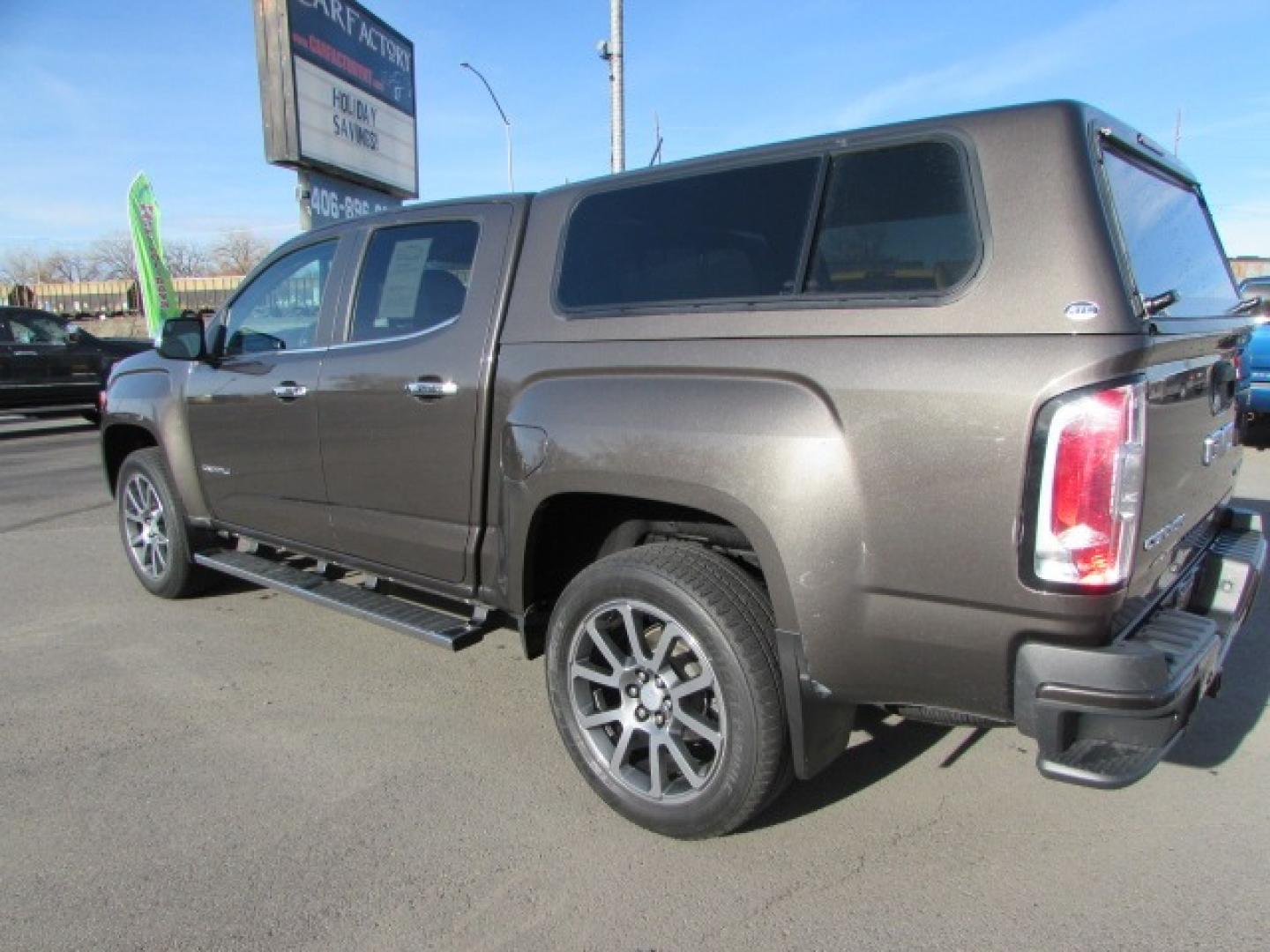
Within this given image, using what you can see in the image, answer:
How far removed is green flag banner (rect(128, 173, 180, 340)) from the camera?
53.8ft

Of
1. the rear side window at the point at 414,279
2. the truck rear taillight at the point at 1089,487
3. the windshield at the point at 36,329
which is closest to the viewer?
the truck rear taillight at the point at 1089,487

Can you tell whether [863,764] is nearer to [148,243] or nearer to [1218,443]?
[1218,443]

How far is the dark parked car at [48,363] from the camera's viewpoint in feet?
43.2

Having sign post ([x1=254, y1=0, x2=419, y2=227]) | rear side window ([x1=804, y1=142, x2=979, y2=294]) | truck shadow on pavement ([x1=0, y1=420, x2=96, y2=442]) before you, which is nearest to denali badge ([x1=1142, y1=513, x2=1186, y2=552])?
rear side window ([x1=804, y1=142, x2=979, y2=294])

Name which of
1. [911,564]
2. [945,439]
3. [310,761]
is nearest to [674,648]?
[911,564]

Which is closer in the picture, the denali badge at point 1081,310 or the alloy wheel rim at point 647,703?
the denali badge at point 1081,310

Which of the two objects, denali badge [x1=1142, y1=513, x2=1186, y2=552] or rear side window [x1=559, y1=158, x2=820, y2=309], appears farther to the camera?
rear side window [x1=559, y1=158, x2=820, y2=309]

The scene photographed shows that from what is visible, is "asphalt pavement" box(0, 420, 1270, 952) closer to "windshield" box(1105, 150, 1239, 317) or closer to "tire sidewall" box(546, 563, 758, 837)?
"tire sidewall" box(546, 563, 758, 837)

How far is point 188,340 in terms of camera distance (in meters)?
4.55

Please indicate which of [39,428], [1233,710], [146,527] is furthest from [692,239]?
[39,428]

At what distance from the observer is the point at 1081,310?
6.50 ft

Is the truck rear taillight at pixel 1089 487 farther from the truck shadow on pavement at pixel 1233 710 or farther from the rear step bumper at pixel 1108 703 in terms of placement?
the truck shadow on pavement at pixel 1233 710

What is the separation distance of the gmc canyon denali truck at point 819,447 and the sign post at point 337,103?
9.39 m

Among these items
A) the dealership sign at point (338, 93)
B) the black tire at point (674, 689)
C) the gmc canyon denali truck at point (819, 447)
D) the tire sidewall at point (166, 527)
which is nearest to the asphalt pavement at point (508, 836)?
the black tire at point (674, 689)
